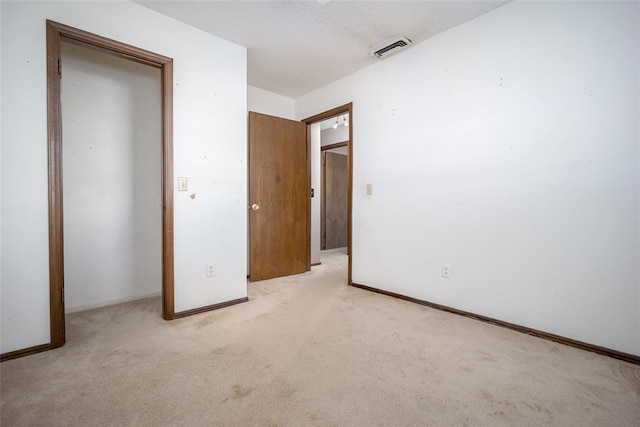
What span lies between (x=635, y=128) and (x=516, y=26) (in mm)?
1059

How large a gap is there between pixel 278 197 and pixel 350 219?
3.19 feet

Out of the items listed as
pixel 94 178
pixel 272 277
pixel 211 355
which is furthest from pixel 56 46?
pixel 272 277

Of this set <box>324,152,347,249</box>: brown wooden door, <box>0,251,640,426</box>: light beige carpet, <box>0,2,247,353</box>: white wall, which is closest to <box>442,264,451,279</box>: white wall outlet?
<box>0,251,640,426</box>: light beige carpet

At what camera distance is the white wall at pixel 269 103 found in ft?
12.5

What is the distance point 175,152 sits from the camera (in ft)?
7.88

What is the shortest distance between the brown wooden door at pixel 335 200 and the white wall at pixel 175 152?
342cm

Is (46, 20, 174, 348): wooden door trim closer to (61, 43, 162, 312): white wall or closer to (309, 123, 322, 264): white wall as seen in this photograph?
(61, 43, 162, 312): white wall

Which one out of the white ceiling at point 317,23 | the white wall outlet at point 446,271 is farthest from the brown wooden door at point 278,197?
the white wall outlet at point 446,271

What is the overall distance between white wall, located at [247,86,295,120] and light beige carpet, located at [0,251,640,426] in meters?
2.69

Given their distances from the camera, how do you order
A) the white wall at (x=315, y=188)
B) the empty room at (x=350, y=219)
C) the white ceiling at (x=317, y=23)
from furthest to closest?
the white wall at (x=315, y=188) → the white ceiling at (x=317, y=23) → the empty room at (x=350, y=219)

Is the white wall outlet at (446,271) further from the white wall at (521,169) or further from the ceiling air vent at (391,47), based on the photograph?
the ceiling air vent at (391,47)

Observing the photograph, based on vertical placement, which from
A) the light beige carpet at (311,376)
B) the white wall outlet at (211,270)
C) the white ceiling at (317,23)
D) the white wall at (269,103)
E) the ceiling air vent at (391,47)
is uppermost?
the white ceiling at (317,23)

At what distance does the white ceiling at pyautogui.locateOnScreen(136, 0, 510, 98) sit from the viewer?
2.21 m

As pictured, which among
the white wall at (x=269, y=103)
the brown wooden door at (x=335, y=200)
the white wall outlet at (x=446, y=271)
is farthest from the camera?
the brown wooden door at (x=335, y=200)
